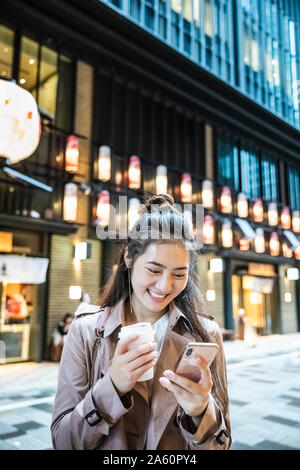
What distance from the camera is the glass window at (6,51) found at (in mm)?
10688

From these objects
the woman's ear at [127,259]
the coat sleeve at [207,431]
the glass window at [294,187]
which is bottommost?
the coat sleeve at [207,431]

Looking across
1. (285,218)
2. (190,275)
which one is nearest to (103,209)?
(190,275)

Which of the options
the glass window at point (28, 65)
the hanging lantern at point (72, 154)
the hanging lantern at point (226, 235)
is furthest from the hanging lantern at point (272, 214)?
the glass window at point (28, 65)

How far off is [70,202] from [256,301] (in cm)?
1277

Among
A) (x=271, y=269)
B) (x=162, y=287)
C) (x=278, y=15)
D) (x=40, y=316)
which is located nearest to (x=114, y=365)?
(x=162, y=287)

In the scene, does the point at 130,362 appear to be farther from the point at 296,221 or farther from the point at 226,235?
A: the point at 296,221

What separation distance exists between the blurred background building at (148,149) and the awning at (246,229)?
8 centimetres

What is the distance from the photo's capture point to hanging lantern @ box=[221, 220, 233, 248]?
16.2m

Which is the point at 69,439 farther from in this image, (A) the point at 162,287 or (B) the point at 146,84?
(B) the point at 146,84

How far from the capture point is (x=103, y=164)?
39.3 feet

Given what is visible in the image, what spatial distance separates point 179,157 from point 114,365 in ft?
48.9

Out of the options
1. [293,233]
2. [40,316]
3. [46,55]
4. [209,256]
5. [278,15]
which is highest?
[278,15]

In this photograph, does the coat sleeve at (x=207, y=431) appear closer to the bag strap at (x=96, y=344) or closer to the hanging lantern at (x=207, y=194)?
the bag strap at (x=96, y=344)
